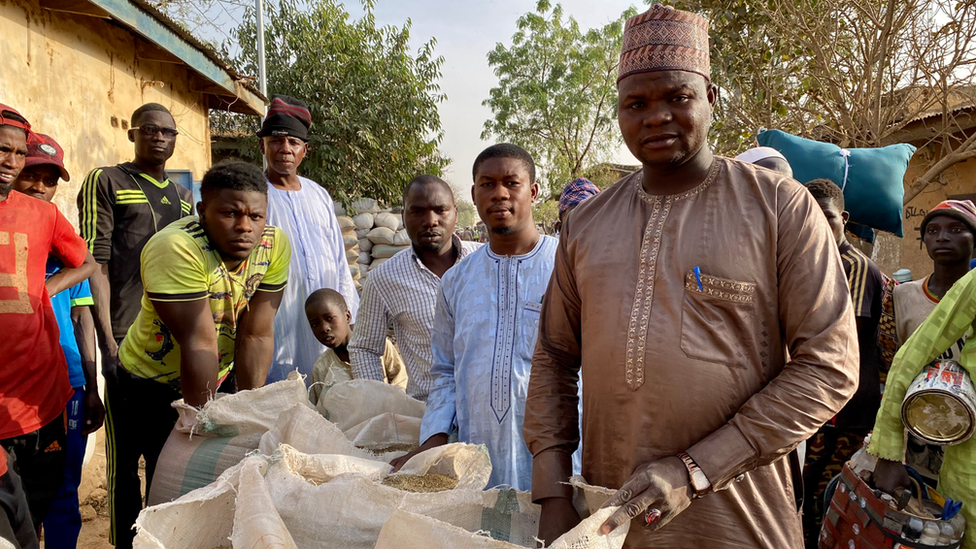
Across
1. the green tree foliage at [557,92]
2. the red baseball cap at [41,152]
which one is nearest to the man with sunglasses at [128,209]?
the red baseball cap at [41,152]

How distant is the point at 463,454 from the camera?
2041mm

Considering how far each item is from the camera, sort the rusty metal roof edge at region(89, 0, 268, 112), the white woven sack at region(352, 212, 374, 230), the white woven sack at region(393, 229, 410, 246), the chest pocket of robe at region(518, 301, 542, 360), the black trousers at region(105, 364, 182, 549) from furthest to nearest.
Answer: the white woven sack at region(352, 212, 374, 230) < the white woven sack at region(393, 229, 410, 246) < the rusty metal roof edge at region(89, 0, 268, 112) < the black trousers at region(105, 364, 182, 549) < the chest pocket of robe at region(518, 301, 542, 360)

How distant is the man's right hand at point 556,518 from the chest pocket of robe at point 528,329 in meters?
0.70

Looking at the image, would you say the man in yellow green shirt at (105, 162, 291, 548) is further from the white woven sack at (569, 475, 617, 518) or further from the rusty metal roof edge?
the rusty metal roof edge

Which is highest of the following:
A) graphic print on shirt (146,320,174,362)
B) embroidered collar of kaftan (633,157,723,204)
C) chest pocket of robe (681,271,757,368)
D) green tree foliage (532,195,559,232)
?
green tree foliage (532,195,559,232)

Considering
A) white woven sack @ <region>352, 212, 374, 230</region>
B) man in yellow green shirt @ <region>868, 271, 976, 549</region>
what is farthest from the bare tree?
white woven sack @ <region>352, 212, 374, 230</region>

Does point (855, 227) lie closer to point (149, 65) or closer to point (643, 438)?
point (643, 438)

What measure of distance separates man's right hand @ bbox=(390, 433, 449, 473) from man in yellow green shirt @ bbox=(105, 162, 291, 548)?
892 millimetres

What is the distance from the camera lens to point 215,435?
2604 mm

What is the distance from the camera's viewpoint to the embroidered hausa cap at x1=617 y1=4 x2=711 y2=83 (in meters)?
1.45

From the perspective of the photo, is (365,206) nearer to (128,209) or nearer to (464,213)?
(128,209)

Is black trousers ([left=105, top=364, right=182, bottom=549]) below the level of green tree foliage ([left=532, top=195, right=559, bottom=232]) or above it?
below

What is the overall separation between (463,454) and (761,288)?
41.4 inches

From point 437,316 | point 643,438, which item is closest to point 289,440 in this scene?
point 437,316
